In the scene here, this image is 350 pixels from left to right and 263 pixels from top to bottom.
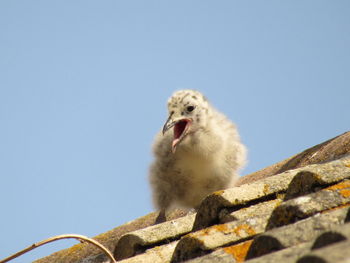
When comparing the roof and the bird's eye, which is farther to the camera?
the bird's eye

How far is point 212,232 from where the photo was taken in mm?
3441

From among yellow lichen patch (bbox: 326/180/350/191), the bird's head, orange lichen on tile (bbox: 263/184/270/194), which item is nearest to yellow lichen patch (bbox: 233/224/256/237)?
yellow lichen patch (bbox: 326/180/350/191)

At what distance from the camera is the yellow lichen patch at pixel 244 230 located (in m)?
3.43

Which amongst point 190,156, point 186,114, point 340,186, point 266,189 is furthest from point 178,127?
point 340,186

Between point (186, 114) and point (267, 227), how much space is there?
3381 millimetres

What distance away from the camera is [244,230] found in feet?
11.4

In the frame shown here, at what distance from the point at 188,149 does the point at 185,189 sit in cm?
45


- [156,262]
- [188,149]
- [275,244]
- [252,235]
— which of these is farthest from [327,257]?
[188,149]

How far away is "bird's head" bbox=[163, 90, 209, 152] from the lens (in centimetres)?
640

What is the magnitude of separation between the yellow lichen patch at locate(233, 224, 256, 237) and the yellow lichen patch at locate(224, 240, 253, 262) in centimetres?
31

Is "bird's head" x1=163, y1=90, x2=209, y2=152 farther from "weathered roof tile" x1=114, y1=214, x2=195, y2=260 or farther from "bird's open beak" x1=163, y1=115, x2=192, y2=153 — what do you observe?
"weathered roof tile" x1=114, y1=214, x2=195, y2=260

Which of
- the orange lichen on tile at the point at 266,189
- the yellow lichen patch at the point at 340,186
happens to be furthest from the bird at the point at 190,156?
the yellow lichen patch at the point at 340,186

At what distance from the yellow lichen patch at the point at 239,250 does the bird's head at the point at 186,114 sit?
3.29 meters

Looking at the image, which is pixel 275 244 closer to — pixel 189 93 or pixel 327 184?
pixel 327 184
